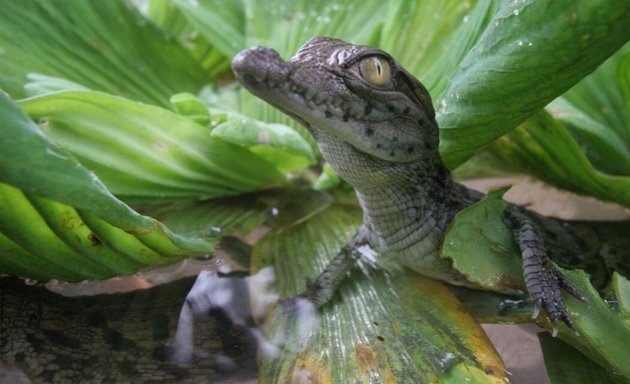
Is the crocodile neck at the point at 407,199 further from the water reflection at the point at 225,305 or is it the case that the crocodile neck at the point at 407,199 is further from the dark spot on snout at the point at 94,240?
the dark spot on snout at the point at 94,240

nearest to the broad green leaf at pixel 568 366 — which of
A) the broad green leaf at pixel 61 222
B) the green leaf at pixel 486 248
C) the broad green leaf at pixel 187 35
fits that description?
the green leaf at pixel 486 248

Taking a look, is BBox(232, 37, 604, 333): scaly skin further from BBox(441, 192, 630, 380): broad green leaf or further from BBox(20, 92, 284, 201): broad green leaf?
BBox(20, 92, 284, 201): broad green leaf

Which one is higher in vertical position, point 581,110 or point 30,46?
point 30,46

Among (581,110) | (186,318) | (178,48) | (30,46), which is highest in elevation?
(178,48)

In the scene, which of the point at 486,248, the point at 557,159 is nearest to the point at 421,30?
the point at 557,159

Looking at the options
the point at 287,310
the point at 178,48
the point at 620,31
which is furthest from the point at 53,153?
the point at 178,48

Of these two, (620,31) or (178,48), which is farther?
(178,48)

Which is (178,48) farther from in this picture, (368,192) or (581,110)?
(581,110)

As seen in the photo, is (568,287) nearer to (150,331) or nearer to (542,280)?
(542,280)
